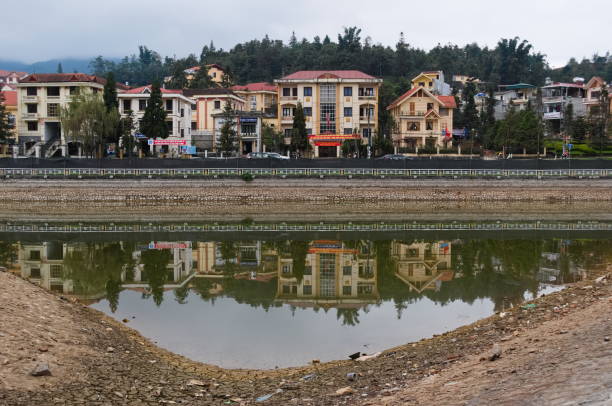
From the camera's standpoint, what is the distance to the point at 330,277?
23.3 m

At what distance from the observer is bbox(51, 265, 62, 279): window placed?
919 inches

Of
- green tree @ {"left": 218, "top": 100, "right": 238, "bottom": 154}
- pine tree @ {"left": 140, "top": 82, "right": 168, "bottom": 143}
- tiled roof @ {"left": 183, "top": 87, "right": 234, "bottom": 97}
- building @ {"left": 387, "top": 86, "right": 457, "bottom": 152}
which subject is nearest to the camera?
pine tree @ {"left": 140, "top": 82, "right": 168, "bottom": 143}

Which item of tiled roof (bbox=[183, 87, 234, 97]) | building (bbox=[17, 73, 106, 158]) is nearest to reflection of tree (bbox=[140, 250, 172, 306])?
building (bbox=[17, 73, 106, 158])

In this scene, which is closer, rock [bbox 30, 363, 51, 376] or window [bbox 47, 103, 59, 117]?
rock [bbox 30, 363, 51, 376]

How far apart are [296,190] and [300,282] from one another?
2694 centimetres

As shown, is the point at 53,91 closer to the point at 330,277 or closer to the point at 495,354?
the point at 330,277

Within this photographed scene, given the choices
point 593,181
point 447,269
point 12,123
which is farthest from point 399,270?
point 12,123

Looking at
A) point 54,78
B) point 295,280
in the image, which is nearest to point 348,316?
point 295,280

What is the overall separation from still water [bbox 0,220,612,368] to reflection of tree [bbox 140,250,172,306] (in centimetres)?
5

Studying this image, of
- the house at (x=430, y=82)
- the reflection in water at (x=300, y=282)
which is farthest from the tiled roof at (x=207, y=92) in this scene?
the reflection in water at (x=300, y=282)

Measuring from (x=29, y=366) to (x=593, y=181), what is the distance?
4825 centimetres

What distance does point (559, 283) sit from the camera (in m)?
21.3

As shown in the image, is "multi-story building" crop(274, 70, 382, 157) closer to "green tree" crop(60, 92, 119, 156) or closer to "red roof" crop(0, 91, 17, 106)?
"green tree" crop(60, 92, 119, 156)

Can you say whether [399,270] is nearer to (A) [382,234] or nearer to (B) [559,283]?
(B) [559,283]
